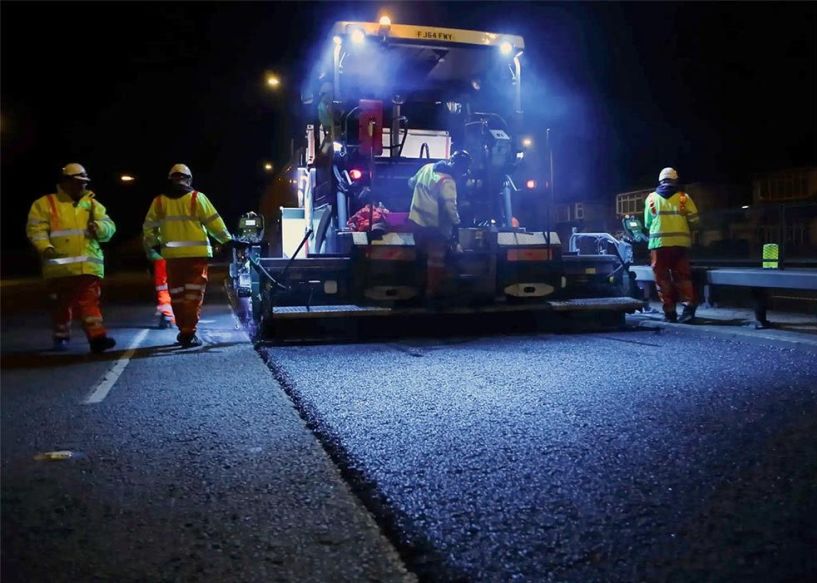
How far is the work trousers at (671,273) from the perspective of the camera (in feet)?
30.7

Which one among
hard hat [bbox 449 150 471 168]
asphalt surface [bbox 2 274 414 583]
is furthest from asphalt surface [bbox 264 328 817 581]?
hard hat [bbox 449 150 471 168]

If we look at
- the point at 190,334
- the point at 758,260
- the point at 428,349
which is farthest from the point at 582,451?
the point at 758,260

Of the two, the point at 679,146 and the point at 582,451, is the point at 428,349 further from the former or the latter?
the point at 679,146

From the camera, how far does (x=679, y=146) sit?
106ft

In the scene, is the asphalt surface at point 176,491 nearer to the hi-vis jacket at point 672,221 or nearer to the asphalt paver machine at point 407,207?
the asphalt paver machine at point 407,207

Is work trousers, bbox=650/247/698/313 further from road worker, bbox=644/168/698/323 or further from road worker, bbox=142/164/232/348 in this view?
road worker, bbox=142/164/232/348

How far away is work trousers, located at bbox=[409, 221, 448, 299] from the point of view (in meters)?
8.36

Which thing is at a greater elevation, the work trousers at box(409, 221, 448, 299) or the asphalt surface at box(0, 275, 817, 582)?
the work trousers at box(409, 221, 448, 299)

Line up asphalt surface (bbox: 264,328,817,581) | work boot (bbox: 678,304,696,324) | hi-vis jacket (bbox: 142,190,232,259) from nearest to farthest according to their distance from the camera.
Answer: asphalt surface (bbox: 264,328,817,581) < hi-vis jacket (bbox: 142,190,232,259) < work boot (bbox: 678,304,696,324)

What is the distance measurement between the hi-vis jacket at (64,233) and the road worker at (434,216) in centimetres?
342

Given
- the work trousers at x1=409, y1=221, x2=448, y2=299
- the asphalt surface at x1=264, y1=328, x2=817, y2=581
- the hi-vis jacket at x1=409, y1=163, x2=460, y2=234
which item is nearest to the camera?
the asphalt surface at x1=264, y1=328, x2=817, y2=581

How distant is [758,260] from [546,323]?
16.5ft

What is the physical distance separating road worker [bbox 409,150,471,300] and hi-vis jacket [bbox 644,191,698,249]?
2870mm

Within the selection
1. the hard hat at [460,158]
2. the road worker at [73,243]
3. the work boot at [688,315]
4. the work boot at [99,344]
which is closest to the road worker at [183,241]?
the road worker at [73,243]
